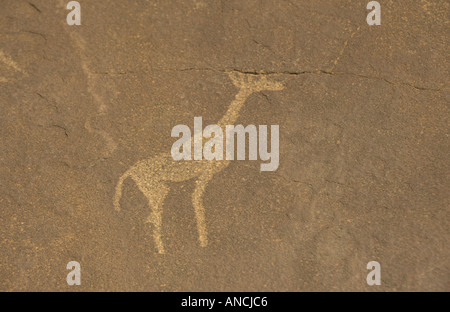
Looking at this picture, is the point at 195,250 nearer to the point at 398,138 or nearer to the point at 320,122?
the point at 320,122

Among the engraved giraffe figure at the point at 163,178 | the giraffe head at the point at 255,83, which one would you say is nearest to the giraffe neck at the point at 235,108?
the giraffe head at the point at 255,83

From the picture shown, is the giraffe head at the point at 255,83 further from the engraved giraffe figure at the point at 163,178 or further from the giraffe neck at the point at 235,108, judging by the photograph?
the engraved giraffe figure at the point at 163,178

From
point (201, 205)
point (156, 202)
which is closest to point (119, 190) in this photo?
point (156, 202)

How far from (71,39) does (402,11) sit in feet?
5.13

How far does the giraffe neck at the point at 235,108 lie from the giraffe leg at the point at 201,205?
0.25m

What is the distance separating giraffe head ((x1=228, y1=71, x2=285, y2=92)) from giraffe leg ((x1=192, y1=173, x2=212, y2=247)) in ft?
1.45

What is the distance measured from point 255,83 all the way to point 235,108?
0.15m

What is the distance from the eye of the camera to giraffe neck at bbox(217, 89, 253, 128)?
198 cm

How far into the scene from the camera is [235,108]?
199cm

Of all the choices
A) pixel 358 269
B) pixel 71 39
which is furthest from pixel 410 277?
pixel 71 39

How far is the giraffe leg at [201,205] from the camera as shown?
1.92 meters

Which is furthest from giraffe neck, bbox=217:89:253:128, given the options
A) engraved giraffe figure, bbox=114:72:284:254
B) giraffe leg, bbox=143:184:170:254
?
giraffe leg, bbox=143:184:170:254

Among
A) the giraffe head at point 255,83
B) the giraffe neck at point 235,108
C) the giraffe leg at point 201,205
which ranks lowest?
the giraffe leg at point 201,205

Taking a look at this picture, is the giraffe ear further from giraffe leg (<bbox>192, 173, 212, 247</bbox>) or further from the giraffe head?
giraffe leg (<bbox>192, 173, 212, 247</bbox>)
